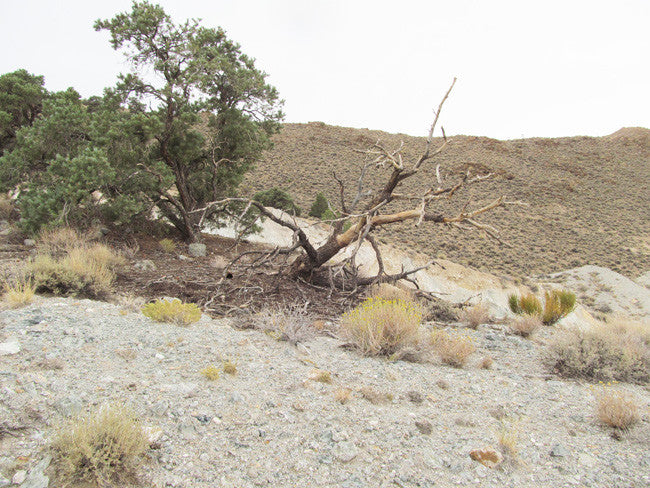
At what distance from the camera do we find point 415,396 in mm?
4125

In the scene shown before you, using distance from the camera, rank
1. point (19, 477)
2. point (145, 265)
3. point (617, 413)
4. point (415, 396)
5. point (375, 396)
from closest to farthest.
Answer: point (19, 477), point (617, 413), point (375, 396), point (415, 396), point (145, 265)

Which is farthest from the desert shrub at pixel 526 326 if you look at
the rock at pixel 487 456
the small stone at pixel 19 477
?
the small stone at pixel 19 477

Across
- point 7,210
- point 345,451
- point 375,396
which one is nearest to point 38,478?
point 345,451

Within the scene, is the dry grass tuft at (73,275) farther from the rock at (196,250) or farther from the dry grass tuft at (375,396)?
the dry grass tuft at (375,396)

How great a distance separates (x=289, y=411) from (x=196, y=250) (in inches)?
343

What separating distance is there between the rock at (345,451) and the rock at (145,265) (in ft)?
23.5

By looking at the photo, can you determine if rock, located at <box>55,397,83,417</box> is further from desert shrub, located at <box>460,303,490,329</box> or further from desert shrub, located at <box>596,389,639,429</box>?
desert shrub, located at <box>460,303,490,329</box>

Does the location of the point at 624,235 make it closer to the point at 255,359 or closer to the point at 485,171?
the point at 485,171

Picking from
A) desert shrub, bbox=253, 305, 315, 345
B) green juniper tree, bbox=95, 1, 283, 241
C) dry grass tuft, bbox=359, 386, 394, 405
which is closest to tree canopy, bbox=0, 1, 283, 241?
green juniper tree, bbox=95, 1, 283, 241

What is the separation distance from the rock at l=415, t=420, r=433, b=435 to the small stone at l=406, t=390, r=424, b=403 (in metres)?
0.45

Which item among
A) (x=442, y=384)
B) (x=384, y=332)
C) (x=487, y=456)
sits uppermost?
(x=384, y=332)

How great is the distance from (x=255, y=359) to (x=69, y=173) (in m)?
7.31

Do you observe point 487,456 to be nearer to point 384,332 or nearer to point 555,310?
point 384,332

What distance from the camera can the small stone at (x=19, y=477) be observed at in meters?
2.24
